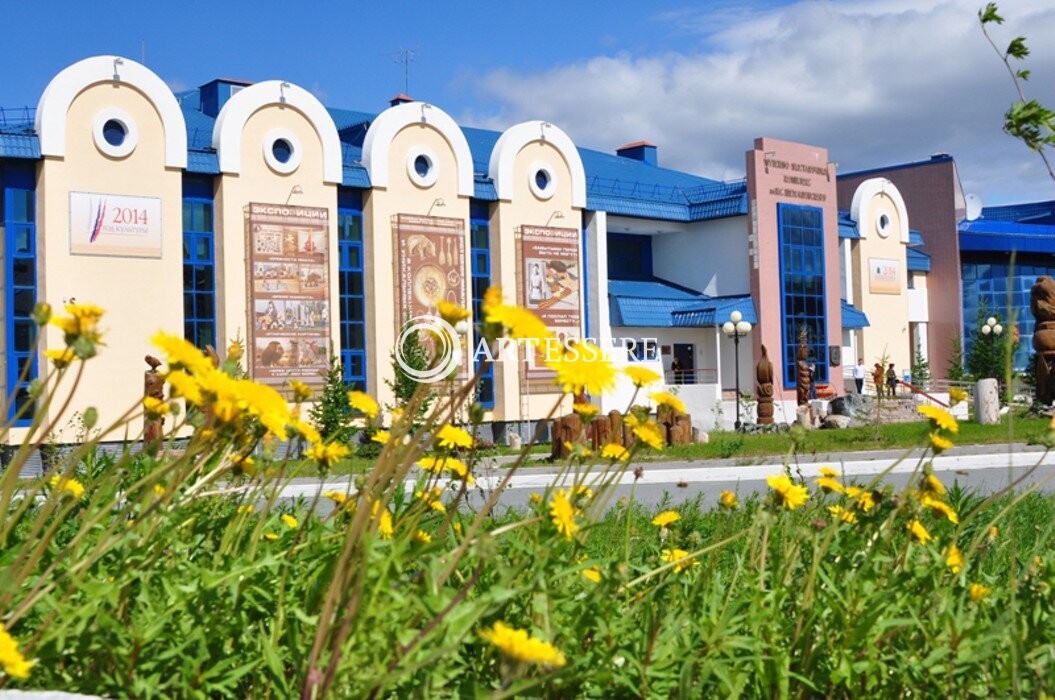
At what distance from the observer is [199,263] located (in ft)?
85.3

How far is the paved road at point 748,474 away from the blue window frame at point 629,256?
22.6 meters

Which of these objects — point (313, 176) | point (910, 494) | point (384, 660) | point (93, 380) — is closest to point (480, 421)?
point (384, 660)

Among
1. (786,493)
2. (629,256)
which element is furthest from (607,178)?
(786,493)

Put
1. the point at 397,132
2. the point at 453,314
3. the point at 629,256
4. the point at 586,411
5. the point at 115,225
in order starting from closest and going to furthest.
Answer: the point at 453,314 → the point at 586,411 → the point at 115,225 → the point at 397,132 → the point at 629,256

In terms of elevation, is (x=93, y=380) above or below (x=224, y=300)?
below

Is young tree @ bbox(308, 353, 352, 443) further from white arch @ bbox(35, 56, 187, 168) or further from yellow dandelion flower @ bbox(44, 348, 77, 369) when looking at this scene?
yellow dandelion flower @ bbox(44, 348, 77, 369)

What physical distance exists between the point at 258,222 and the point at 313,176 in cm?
196

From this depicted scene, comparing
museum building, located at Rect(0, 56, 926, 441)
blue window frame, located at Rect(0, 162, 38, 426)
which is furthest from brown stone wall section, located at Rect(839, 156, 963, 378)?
blue window frame, located at Rect(0, 162, 38, 426)

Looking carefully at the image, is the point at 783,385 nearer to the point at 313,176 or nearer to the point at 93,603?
the point at 313,176

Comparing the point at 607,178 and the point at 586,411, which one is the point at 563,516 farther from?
the point at 607,178

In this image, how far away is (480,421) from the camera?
6.00 feet

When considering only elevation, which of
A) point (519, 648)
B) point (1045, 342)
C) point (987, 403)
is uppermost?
point (1045, 342)

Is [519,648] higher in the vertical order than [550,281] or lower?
lower

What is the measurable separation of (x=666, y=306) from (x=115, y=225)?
19.4 metres
